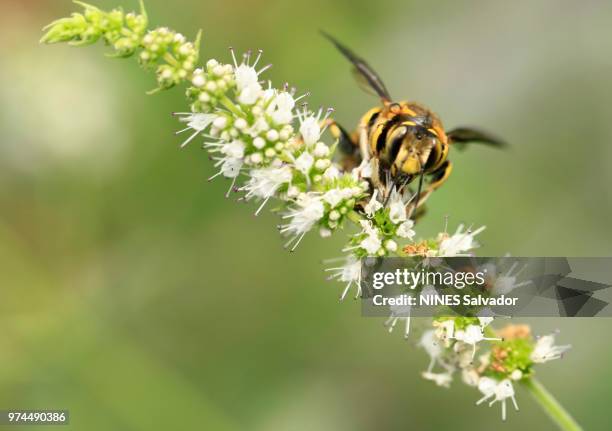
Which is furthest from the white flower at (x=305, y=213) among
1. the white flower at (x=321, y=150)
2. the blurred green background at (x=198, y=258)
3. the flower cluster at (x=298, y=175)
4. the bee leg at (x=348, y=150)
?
the blurred green background at (x=198, y=258)

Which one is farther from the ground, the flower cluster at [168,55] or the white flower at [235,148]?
the flower cluster at [168,55]

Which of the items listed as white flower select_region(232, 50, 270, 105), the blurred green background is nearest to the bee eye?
white flower select_region(232, 50, 270, 105)

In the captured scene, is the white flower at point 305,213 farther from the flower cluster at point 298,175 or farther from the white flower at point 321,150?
the white flower at point 321,150

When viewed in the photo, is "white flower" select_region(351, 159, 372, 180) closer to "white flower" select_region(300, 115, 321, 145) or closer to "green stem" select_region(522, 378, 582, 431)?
"white flower" select_region(300, 115, 321, 145)

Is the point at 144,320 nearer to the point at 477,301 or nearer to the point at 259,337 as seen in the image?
the point at 259,337

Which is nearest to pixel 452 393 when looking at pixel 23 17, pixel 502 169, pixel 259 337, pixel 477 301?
pixel 259 337

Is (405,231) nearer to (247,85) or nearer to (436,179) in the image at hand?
(436,179)
